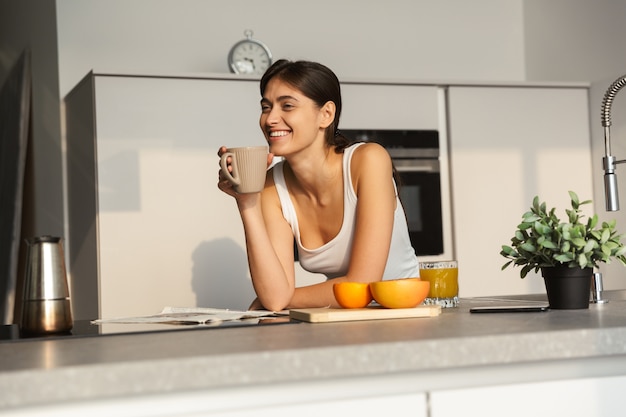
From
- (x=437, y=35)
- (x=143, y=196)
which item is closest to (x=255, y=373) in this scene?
(x=143, y=196)

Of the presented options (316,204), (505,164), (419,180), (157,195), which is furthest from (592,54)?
(316,204)

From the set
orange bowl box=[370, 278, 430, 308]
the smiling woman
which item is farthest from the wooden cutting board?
the smiling woman

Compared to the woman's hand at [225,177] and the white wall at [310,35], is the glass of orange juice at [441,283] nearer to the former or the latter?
the woman's hand at [225,177]

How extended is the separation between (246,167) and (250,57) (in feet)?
7.85

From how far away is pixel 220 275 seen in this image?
3789 mm

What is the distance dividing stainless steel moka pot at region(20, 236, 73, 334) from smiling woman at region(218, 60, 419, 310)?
2.05ft

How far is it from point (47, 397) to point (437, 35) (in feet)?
13.2

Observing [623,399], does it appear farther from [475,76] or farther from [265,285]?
[475,76]

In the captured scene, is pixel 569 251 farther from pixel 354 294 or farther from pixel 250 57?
pixel 250 57

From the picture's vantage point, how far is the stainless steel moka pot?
153 cm

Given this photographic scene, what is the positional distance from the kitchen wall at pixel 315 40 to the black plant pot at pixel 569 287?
2.67 m

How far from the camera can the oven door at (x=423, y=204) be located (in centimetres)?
404

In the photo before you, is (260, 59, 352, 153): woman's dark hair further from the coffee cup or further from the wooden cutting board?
the wooden cutting board

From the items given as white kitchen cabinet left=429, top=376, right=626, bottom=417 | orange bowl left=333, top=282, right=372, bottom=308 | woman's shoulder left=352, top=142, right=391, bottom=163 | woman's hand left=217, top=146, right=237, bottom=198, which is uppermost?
woman's shoulder left=352, top=142, right=391, bottom=163
